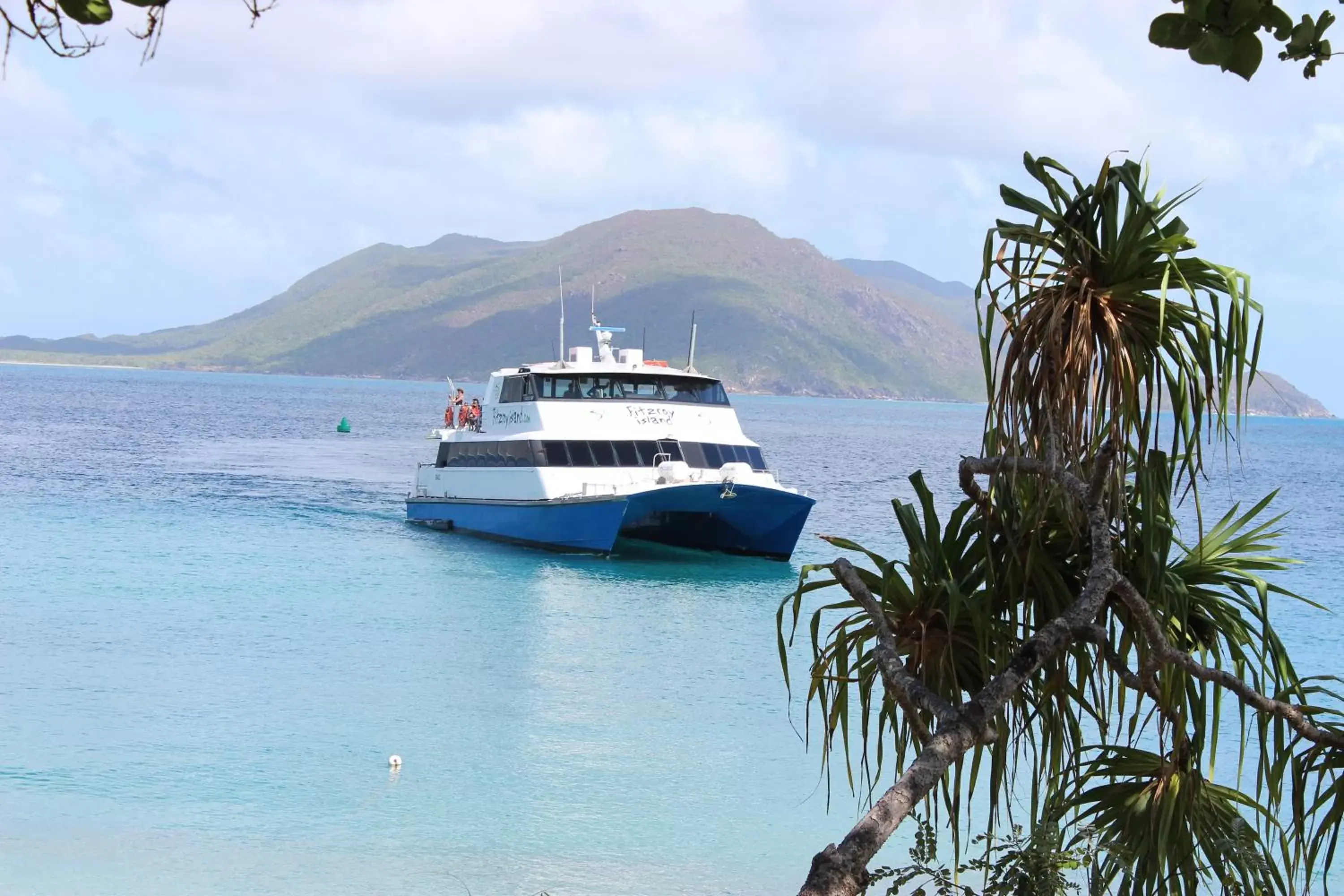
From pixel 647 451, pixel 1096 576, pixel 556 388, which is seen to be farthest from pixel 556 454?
pixel 1096 576

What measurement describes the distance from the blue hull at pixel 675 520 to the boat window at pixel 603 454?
3.35 ft

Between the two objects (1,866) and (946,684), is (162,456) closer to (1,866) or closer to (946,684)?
(1,866)

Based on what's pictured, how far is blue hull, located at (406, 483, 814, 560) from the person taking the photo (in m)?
27.6

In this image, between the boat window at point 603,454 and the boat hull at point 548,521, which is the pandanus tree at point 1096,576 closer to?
the boat hull at point 548,521

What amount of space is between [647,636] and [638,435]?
7601 millimetres

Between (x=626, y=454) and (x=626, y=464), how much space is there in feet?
0.67

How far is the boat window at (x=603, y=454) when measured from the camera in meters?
29.0

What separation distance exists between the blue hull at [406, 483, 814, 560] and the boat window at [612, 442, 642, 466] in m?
1.13

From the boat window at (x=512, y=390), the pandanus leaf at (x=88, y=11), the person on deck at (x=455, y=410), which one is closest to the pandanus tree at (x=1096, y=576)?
the pandanus leaf at (x=88, y=11)

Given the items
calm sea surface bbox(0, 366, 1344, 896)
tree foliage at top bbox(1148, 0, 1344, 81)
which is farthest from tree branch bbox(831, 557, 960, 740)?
calm sea surface bbox(0, 366, 1344, 896)

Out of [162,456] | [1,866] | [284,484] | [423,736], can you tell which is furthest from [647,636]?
[162,456]

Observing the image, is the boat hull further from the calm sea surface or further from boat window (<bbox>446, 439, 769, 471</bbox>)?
boat window (<bbox>446, 439, 769, 471</bbox>)

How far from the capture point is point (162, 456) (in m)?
59.8

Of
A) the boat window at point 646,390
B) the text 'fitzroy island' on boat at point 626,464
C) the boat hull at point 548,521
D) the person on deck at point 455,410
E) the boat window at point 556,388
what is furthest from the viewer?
the person on deck at point 455,410
